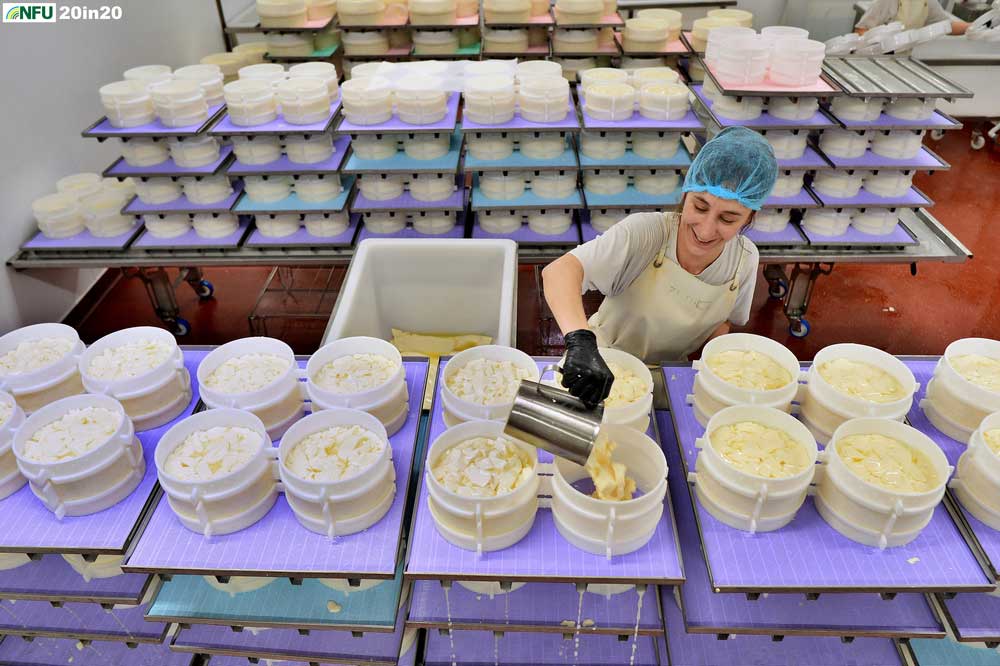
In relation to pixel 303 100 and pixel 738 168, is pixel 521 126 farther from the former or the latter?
pixel 738 168

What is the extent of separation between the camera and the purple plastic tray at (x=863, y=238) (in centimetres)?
399

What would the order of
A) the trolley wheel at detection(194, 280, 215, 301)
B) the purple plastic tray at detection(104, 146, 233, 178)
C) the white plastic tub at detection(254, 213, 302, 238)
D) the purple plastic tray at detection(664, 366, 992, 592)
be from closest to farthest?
1. the purple plastic tray at detection(664, 366, 992, 592)
2. the purple plastic tray at detection(104, 146, 233, 178)
3. the white plastic tub at detection(254, 213, 302, 238)
4. the trolley wheel at detection(194, 280, 215, 301)

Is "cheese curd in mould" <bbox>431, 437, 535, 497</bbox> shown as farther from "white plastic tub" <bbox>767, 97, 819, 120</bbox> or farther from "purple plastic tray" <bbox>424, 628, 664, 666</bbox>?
"white plastic tub" <bbox>767, 97, 819, 120</bbox>

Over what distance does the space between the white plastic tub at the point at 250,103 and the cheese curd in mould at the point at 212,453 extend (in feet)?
8.47

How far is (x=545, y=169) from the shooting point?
398 cm

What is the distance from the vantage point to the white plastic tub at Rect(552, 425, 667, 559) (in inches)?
61.9

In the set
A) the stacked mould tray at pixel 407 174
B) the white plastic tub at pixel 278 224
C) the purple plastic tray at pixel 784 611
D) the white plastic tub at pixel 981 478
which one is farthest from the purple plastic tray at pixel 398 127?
the white plastic tub at pixel 981 478

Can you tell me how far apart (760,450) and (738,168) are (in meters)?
0.84

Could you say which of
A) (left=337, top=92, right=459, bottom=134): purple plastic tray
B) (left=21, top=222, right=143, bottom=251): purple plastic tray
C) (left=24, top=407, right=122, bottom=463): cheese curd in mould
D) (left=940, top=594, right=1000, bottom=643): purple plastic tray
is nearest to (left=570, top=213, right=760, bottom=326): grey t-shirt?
(left=940, top=594, right=1000, bottom=643): purple plastic tray

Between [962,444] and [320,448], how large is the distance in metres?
1.82

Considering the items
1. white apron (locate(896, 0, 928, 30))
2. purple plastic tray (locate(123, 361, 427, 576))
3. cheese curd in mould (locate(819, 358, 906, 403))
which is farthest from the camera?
white apron (locate(896, 0, 928, 30))

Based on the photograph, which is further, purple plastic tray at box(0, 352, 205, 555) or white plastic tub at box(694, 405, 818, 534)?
purple plastic tray at box(0, 352, 205, 555)

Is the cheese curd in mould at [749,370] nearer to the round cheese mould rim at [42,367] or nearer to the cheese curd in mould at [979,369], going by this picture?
the cheese curd in mould at [979,369]

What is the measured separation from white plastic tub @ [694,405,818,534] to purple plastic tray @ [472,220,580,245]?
248cm
